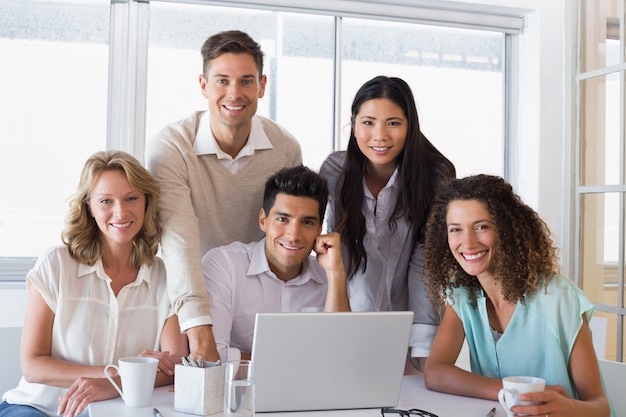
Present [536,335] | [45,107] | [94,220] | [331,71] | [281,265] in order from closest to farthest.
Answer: [536,335] < [94,220] < [281,265] < [45,107] < [331,71]

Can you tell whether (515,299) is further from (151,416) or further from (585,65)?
(585,65)

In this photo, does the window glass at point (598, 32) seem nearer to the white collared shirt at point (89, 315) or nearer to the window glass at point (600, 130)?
the window glass at point (600, 130)

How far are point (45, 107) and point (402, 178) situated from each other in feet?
5.74

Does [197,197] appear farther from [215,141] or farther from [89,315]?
[89,315]

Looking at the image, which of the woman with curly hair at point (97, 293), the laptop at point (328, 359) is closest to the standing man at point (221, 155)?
the woman with curly hair at point (97, 293)

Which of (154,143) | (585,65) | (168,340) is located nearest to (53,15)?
(154,143)

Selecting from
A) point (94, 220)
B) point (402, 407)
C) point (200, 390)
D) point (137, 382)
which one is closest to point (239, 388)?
point (200, 390)

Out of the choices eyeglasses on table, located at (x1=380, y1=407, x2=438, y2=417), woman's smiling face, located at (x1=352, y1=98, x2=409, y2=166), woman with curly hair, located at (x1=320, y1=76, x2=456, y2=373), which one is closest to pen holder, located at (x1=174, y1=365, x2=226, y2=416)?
eyeglasses on table, located at (x1=380, y1=407, x2=438, y2=417)

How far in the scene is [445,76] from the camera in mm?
3809

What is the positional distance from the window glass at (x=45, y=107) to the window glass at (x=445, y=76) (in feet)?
3.92

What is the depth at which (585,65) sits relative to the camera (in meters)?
3.58

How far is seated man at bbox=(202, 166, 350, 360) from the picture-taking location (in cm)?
218

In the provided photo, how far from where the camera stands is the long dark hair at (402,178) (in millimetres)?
2244

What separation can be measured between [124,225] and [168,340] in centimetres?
34
